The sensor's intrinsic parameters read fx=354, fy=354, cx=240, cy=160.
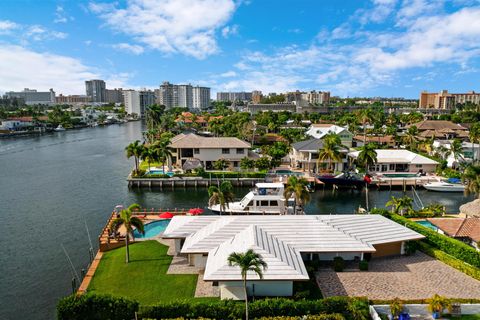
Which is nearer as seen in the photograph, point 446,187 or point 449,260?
point 449,260

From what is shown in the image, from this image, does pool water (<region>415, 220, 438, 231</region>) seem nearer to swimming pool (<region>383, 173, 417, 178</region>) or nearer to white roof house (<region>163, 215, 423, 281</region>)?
white roof house (<region>163, 215, 423, 281</region>)

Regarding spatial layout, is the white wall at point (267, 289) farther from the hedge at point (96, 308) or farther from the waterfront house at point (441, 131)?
the waterfront house at point (441, 131)

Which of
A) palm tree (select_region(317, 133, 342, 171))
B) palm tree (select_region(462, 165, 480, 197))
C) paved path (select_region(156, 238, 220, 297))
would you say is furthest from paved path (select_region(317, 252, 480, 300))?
palm tree (select_region(317, 133, 342, 171))

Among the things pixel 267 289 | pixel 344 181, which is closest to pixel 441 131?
pixel 344 181

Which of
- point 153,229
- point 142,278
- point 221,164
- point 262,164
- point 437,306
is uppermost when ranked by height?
point 262,164

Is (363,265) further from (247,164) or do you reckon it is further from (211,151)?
(211,151)

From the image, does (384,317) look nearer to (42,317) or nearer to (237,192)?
(42,317)
